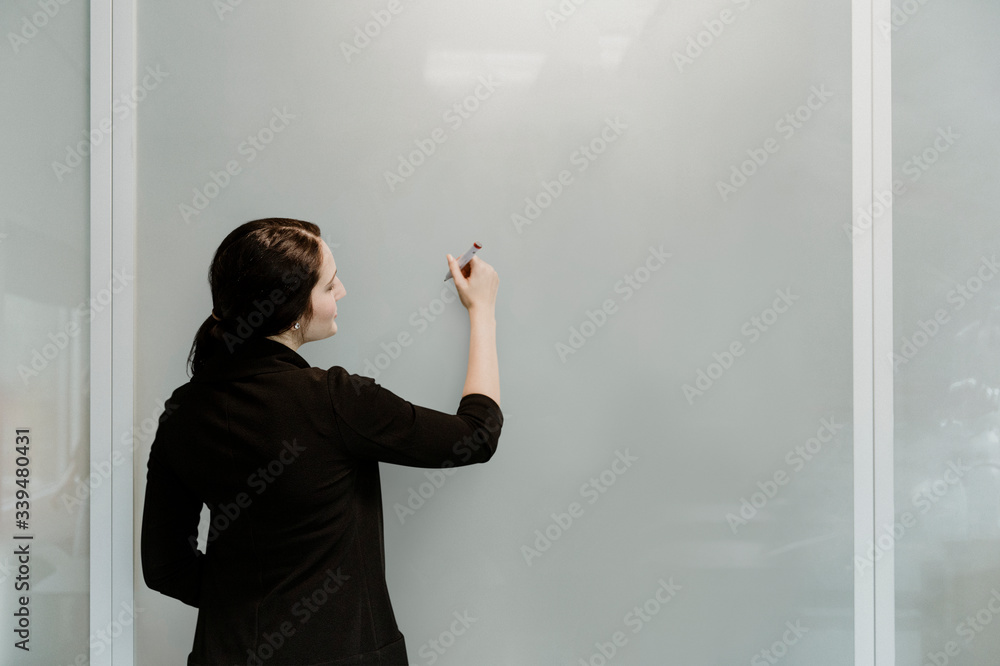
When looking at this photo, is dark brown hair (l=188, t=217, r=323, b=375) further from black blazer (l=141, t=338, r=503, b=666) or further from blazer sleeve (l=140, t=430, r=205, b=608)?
blazer sleeve (l=140, t=430, r=205, b=608)

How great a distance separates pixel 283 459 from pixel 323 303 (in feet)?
0.79

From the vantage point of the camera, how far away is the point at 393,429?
0.91 metres

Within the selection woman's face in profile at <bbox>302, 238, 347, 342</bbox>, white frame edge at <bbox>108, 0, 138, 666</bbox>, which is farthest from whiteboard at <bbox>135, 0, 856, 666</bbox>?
woman's face in profile at <bbox>302, 238, 347, 342</bbox>

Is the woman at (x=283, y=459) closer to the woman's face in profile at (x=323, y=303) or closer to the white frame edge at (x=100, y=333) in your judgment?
the woman's face in profile at (x=323, y=303)

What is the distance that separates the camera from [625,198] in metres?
1.22

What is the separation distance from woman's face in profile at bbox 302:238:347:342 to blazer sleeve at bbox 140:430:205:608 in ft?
0.93

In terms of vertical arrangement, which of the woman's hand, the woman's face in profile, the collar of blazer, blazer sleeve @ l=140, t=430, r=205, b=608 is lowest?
blazer sleeve @ l=140, t=430, r=205, b=608

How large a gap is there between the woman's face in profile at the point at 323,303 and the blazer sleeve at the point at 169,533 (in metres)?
0.28

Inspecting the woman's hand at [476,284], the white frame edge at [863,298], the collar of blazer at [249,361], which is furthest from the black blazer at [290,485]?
the white frame edge at [863,298]

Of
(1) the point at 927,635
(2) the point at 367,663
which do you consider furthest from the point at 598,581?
(1) the point at 927,635

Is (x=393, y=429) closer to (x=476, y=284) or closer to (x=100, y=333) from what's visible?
(x=476, y=284)

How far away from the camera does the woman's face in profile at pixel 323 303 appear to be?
97 cm

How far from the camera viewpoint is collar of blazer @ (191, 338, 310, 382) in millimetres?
900

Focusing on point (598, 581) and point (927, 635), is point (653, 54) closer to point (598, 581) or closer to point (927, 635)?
point (598, 581)
